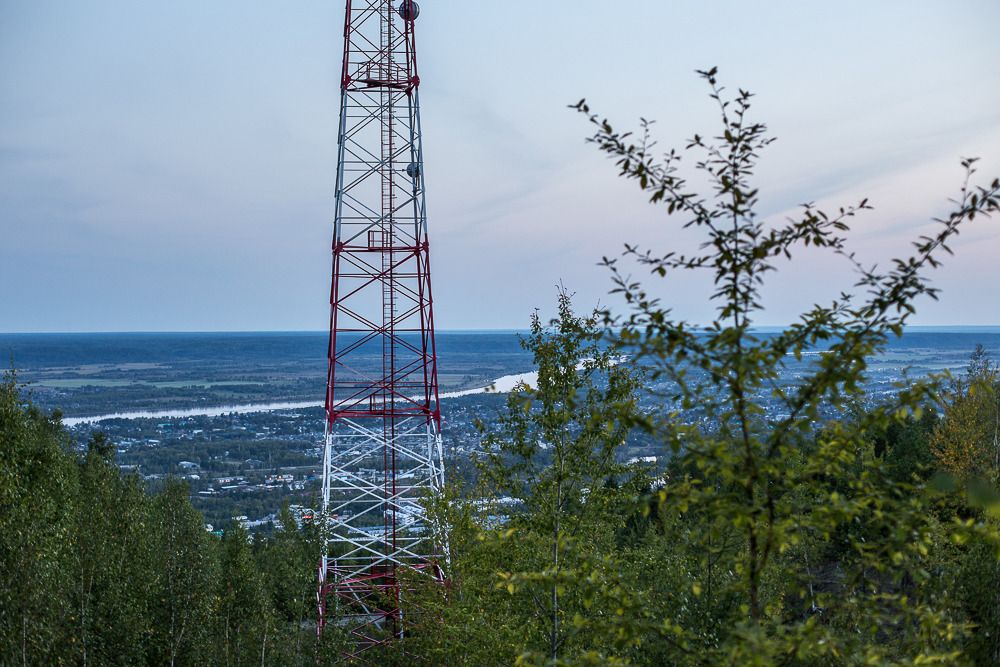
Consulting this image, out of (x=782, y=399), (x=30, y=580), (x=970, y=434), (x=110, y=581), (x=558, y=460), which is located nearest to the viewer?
(x=782, y=399)

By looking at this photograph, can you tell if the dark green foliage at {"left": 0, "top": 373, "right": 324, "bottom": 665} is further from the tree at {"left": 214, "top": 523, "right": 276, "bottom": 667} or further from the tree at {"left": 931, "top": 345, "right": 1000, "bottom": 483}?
the tree at {"left": 931, "top": 345, "right": 1000, "bottom": 483}

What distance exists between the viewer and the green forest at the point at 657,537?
13.8ft

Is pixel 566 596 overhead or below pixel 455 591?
overhead

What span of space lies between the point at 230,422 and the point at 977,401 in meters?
119

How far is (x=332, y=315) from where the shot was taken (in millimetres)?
18203

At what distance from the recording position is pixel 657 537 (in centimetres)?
930

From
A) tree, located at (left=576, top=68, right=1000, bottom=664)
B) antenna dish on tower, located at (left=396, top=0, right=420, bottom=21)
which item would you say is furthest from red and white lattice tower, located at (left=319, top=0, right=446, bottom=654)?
tree, located at (left=576, top=68, right=1000, bottom=664)

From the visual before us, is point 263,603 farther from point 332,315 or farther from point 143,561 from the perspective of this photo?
point 332,315

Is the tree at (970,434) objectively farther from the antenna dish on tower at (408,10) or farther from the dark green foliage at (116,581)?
the dark green foliage at (116,581)

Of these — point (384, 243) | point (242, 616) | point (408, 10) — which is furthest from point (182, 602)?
point (408, 10)

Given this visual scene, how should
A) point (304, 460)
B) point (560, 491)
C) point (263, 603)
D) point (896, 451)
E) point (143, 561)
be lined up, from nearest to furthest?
point (560, 491) < point (263, 603) < point (143, 561) < point (896, 451) < point (304, 460)

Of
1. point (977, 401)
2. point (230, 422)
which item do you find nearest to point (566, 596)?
point (977, 401)

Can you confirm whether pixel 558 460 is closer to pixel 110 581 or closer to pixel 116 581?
pixel 110 581

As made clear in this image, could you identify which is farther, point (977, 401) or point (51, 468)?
point (977, 401)
